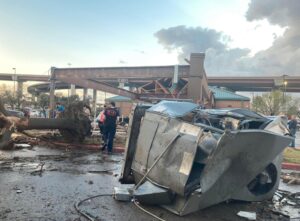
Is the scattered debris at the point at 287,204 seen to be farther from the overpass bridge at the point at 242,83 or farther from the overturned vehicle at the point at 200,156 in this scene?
the overpass bridge at the point at 242,83

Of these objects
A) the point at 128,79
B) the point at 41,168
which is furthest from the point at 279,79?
the point at 41,168

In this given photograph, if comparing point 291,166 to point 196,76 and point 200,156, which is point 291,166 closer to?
point 200,156

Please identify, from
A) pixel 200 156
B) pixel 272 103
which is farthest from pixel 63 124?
pixel 272 103

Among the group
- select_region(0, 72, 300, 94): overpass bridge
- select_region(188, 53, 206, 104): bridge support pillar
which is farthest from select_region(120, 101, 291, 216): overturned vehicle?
select_region(0, 72, 300, 94): overpass bridge

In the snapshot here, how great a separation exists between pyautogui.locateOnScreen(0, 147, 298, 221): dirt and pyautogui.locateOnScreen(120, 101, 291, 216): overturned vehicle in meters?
0.25

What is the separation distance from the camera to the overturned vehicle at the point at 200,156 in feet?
15.8

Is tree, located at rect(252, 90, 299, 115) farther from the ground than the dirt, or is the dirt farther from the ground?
tree, located at rect(252, 90, 299, 115)

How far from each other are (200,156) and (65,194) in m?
2.57

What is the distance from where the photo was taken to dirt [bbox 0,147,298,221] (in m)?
4.93

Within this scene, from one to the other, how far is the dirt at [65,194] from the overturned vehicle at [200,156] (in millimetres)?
254

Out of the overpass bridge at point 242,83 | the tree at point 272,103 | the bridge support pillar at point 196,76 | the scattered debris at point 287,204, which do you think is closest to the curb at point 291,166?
the scattered debris at point 287,204

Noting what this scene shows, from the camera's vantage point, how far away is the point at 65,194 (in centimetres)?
592

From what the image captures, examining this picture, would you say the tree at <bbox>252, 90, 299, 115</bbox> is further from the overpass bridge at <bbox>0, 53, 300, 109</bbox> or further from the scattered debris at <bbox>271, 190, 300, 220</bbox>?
the scattered debris at <bbox>271, 190, 300, 220</bbox>

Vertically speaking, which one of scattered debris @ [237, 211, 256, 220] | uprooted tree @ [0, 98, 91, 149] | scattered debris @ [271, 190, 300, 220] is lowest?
scattered debris @ [271, 190, 300, 220]
